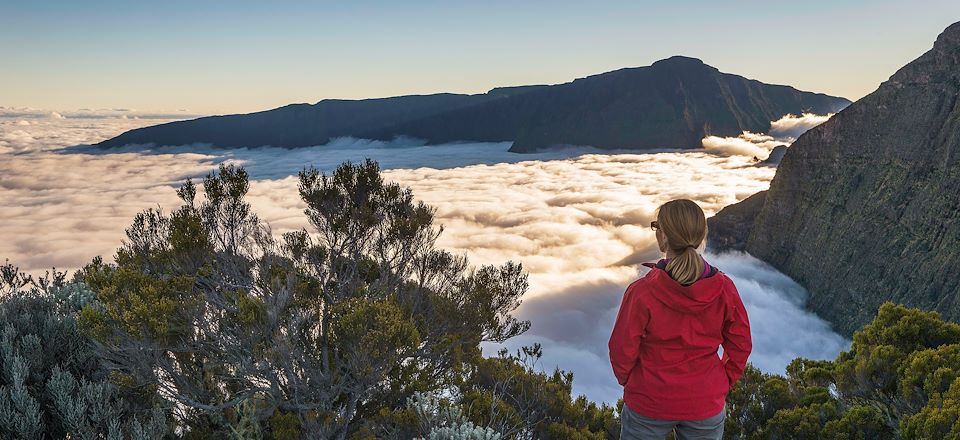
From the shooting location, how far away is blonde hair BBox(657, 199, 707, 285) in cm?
347

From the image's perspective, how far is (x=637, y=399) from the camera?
386 cm

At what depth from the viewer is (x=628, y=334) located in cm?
369

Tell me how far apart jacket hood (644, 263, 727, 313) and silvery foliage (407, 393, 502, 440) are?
2.98m

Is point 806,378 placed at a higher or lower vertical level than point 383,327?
lower

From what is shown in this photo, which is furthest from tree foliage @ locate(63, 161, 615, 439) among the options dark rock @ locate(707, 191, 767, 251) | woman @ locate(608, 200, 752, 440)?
dark rock @ locate(707, 191, 767, 251)

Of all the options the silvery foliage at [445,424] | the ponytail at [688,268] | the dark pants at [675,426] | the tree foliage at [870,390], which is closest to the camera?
the ponytail at [688,268]

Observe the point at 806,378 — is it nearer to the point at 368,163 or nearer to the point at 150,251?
the point at 368,163

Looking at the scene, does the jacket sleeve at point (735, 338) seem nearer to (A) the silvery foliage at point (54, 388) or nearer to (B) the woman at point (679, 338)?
(B) the woman at point (679, 338)

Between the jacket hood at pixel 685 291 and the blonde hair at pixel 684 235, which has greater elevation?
the blonde hair at pixel 684 235

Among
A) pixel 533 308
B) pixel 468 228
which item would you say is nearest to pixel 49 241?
pixel 468 228

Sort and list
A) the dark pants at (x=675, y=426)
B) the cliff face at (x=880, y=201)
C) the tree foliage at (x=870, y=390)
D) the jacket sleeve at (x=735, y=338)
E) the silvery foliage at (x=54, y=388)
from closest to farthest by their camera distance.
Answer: the jacket sleeve at (x=735, y=338), the dark pants at (x=675, y=426), the silvery foliage at (x=54, y=388), the tree foliage at (x=870, y=390), the cliff face at (x=880, y=201)

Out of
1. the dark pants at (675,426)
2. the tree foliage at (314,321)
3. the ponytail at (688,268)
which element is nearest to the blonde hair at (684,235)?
the ponytail at (688,268)

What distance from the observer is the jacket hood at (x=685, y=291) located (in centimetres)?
350

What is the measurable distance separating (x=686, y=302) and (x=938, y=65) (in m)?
55.7
